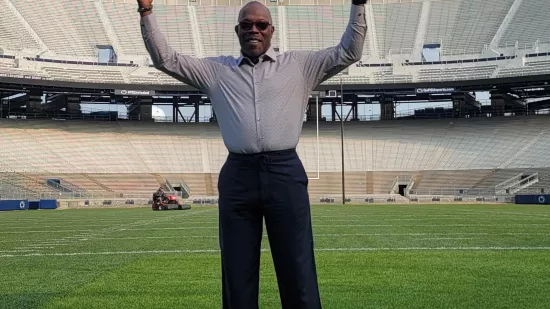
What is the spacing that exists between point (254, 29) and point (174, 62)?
419 mm

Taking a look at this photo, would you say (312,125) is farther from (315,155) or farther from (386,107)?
(386,107)

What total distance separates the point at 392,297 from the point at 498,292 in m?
0.89

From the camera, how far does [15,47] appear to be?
1667 inches

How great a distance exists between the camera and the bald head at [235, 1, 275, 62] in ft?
8.79

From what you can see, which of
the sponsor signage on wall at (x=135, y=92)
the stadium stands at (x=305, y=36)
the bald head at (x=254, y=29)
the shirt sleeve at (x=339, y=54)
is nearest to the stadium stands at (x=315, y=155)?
the sponsor signage on wall at (x=135, y=92)

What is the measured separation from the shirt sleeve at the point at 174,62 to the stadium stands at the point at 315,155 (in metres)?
36.0

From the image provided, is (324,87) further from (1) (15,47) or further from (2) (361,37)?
(2) (361,37)

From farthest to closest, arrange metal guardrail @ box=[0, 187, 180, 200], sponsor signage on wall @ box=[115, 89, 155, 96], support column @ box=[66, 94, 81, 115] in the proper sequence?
support column @ box=[66, 94, 81, 115], sponsor signage on wall @ box=[115, 89, 155, 96], metal guardrail @ box=[0, 187, 180, 200]

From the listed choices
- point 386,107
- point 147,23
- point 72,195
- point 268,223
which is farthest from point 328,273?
point 386,107

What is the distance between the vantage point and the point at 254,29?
8.80 feet

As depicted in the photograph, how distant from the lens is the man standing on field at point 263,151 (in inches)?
102

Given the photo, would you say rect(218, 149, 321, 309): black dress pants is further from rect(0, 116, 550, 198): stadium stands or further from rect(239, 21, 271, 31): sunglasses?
rect(0, 116, 550, 198): stadium stands

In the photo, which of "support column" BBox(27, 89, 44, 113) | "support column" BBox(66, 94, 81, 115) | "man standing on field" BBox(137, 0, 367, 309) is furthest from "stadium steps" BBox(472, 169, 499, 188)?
"man standing on field" BBox(137, 0, 367, 309)

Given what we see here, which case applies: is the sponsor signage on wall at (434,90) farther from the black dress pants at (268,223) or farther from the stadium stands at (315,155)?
the black dress pants at (268,223)
